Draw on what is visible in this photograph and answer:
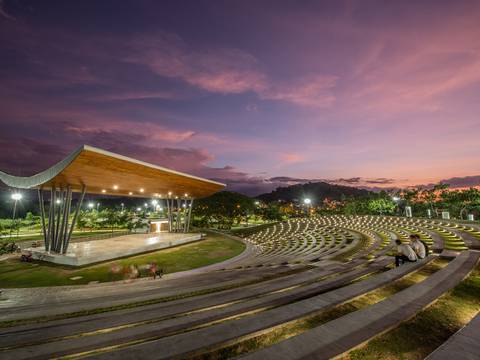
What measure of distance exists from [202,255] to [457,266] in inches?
677

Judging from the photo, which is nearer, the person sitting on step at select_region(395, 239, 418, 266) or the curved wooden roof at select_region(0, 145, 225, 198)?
the person sitting on step at select_region(395, 239, 418, 266)

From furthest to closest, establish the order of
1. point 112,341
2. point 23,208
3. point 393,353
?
point 23,208
point 112,341
point 393,353

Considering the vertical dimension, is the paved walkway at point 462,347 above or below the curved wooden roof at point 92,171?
A: below

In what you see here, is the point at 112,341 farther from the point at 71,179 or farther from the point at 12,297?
the point at 71,179

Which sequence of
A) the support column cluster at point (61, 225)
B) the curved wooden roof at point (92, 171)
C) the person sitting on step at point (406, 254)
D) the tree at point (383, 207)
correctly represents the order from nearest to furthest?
the person sitting on step at point (406, 254)
the curved wooden roof at point (92, 171)
the support column cluster at point (61, 225)
the tree at point (383, 207)

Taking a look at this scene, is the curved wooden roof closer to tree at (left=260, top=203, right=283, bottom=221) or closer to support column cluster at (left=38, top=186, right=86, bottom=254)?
support column cluster at (left=38, top=186, right=86, bottom=254)

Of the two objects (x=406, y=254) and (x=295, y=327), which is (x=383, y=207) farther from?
(x=295, y=327)

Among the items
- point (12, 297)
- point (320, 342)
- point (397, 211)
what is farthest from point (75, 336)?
point (397, 211)

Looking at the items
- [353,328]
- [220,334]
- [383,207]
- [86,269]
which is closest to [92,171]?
[86,269]

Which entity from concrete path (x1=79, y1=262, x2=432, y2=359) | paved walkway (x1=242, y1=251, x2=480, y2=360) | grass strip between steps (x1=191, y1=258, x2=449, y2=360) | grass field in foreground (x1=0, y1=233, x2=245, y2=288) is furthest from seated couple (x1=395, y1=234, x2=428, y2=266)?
grass field in foreground (x1=0, y1=233, x2=245, y2=288)

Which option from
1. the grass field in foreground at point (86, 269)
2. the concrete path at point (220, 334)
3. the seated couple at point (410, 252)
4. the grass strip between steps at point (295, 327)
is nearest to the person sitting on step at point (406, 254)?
the seated couple at point (410, 252)

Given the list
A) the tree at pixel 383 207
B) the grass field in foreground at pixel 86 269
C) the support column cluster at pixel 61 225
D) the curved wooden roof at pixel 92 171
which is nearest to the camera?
the grass field in foreground at pixel 86 269

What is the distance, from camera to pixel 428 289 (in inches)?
184

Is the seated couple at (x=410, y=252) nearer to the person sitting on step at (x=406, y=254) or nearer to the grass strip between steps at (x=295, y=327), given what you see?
the person sitting on step at (x=406, y=254)
